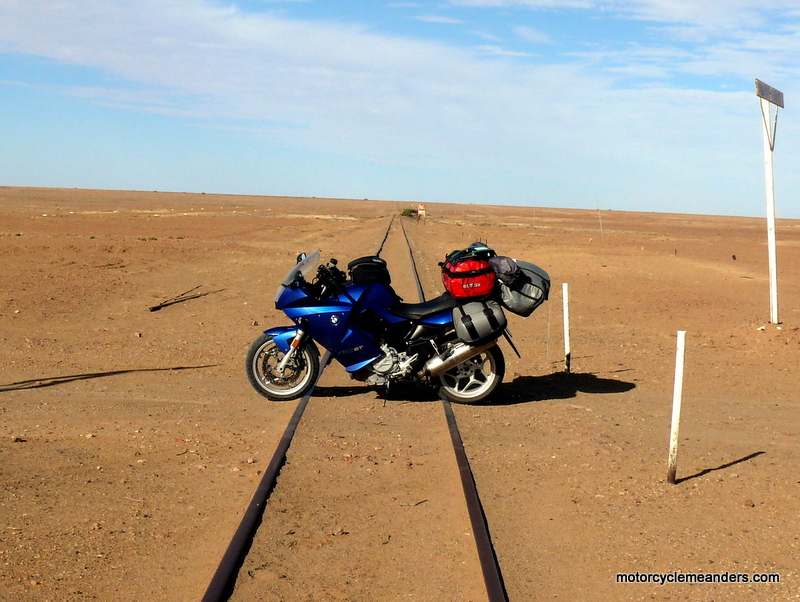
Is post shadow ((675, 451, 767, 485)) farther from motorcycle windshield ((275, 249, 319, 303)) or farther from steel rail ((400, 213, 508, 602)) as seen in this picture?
motorcycle windshield ((275, 249, 319, 303))

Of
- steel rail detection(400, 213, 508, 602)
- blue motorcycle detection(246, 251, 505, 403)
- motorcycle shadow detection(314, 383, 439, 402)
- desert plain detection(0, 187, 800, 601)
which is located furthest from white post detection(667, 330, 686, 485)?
motorcycle shadow detection(314, 383, 439, 402)

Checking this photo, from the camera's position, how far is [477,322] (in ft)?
27.2

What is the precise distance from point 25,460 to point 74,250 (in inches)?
833

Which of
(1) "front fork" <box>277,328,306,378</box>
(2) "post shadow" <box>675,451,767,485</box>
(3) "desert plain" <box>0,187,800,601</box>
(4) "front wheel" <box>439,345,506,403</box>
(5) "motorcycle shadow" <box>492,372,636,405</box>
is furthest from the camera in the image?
(5) "motorcycle shadow" <box>492,372,636,405</box>

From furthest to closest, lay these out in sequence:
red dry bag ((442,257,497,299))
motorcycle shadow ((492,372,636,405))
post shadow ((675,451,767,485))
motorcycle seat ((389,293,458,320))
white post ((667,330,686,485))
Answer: motorcycle shadow ((492,372,636,405)) < motorcycle seat ((389,293,458,320)) < red dry bag ((442,257,497,299)) < post shadow ((675,451,767,485)) < white post ((667,330,686,485))

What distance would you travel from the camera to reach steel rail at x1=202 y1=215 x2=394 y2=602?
4414 millimetres

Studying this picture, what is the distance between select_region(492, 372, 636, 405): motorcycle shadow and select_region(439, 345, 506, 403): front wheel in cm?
30

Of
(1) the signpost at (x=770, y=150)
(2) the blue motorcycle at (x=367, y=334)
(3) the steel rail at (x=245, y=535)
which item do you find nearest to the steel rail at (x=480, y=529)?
(2) the blue motorcycle at (x=367, y=334)

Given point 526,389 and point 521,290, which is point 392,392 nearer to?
point 526,389

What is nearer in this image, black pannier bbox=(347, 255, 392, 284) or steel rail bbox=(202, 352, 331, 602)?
steel rail bbox=(202, 352, 331, 602)

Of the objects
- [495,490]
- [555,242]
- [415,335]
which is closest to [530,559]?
[495,490]

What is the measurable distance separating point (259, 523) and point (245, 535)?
0.31 m

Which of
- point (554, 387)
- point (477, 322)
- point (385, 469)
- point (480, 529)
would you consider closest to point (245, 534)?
point (480, 529)

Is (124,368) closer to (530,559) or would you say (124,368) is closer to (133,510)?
(133,510)
